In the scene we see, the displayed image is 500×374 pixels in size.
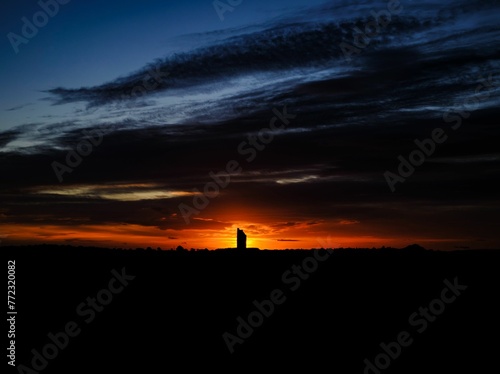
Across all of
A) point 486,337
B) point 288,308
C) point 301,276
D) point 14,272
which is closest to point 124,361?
point 288,308

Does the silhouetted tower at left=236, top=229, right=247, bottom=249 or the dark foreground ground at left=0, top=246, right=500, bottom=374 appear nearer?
the dark foreground ground at left=0, top=246, right=500, bottom=374

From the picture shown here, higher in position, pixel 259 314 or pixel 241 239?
pixel 241 239

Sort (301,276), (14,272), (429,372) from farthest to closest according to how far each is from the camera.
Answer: (14,272) < (301,276) < (429,372)

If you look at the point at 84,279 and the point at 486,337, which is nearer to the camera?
the point at 486,337

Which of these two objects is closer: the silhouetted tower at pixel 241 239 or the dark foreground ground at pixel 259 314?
the dark foreground ground at pixel 259 314

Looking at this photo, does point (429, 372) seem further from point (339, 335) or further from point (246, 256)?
point (246, 256)

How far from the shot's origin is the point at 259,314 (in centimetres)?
1692

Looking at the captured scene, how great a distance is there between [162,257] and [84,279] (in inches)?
166

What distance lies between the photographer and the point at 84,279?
20.6 metres

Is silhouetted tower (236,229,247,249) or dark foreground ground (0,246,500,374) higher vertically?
silhouetted tower (236,229,247,249)

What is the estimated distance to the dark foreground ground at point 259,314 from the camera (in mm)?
14477

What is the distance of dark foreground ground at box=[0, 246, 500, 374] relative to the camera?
1448 centimetres

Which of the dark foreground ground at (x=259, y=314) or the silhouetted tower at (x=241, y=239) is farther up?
the silhouetted tower at (x=241, y=239)

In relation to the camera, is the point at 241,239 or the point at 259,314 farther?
the point at 241,239
